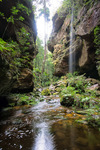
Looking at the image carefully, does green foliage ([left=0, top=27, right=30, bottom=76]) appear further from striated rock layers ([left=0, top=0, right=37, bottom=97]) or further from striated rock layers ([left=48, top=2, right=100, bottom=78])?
striated rock layers ([left=48, top=2, right=100, bottom=78])

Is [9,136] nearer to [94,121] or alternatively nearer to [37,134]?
[37,134]

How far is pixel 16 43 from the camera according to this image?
5.40 metres

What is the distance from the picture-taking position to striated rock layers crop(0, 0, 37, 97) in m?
3.55

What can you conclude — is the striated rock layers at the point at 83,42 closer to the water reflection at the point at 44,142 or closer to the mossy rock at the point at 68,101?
the mossy rock at the point at 68,101

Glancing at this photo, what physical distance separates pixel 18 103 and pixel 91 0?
11213mm

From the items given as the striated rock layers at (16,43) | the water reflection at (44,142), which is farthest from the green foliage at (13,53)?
the water reflection at (44,142)

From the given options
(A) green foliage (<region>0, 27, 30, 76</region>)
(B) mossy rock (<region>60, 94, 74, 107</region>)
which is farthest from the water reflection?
(B) mossy rock (<region>60, 94, 74, 107</region>)

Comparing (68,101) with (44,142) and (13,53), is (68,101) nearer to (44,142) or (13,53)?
(44,142)

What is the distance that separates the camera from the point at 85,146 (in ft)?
4.69

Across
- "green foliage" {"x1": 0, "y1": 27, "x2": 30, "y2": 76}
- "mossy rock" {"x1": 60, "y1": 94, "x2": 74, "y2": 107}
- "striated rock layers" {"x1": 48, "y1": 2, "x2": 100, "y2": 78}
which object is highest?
"striated rock layers" {"x1": 48, "y1": 2, "x2": 100, "y2": 78}

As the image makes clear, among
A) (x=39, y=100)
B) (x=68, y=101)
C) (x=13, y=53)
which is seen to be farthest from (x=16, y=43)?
(x=68, y=101)

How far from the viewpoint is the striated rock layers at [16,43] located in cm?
355

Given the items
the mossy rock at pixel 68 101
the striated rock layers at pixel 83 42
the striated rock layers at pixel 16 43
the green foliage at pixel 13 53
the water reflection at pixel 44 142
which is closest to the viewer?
the water reflection at pixel 44 142

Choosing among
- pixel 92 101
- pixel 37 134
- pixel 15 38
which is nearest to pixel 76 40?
pixel 15 38
